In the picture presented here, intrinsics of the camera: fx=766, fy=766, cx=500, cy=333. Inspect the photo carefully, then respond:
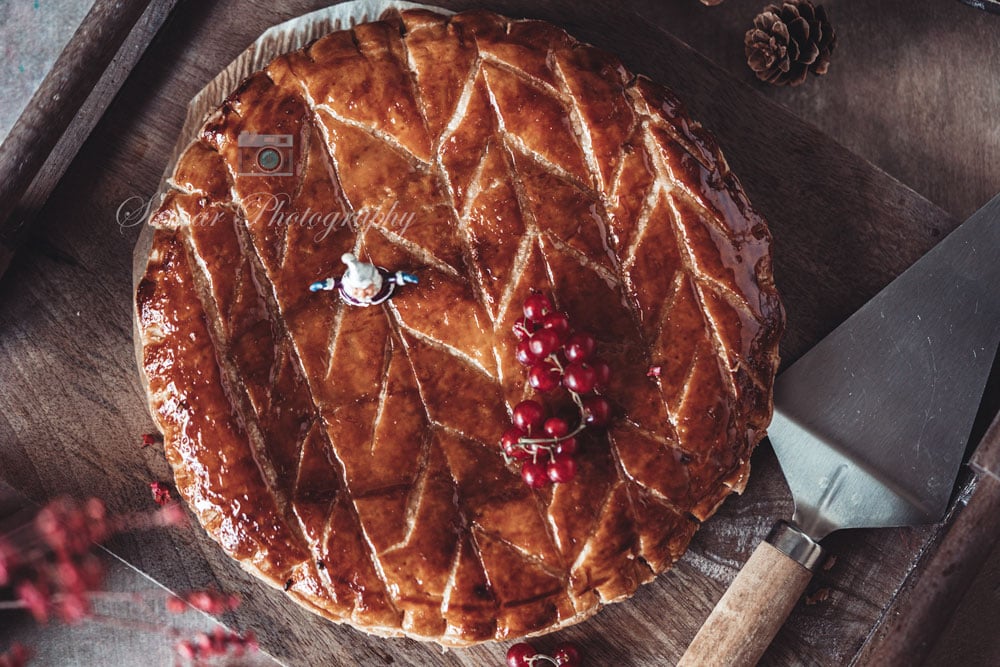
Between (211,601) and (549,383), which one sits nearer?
(549,383)

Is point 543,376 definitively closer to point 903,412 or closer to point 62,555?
point 903,412

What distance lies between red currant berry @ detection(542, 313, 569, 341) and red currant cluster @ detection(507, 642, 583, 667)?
1.01m

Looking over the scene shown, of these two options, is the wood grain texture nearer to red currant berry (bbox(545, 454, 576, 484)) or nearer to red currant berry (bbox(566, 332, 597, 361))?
red currant berry (bbox(566, 332, 597, 361))

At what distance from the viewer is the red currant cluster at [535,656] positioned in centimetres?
229

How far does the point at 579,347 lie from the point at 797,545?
95 cm

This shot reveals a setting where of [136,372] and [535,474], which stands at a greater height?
[535,474]

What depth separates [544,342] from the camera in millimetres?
1921

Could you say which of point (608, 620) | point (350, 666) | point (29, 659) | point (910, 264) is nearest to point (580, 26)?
point (910, 264)

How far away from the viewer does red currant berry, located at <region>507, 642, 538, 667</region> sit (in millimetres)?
2291

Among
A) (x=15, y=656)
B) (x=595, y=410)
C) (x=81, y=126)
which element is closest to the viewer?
(x=595, y=410)

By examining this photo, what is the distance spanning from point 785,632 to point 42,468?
2.36 metres

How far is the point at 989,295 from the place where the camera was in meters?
2.28

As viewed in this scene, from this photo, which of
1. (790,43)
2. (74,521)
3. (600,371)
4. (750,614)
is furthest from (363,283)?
(790,43)

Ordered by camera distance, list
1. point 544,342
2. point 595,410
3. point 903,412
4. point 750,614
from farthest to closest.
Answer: point 903,412
point 750,614
point 595,410
point 544,342
